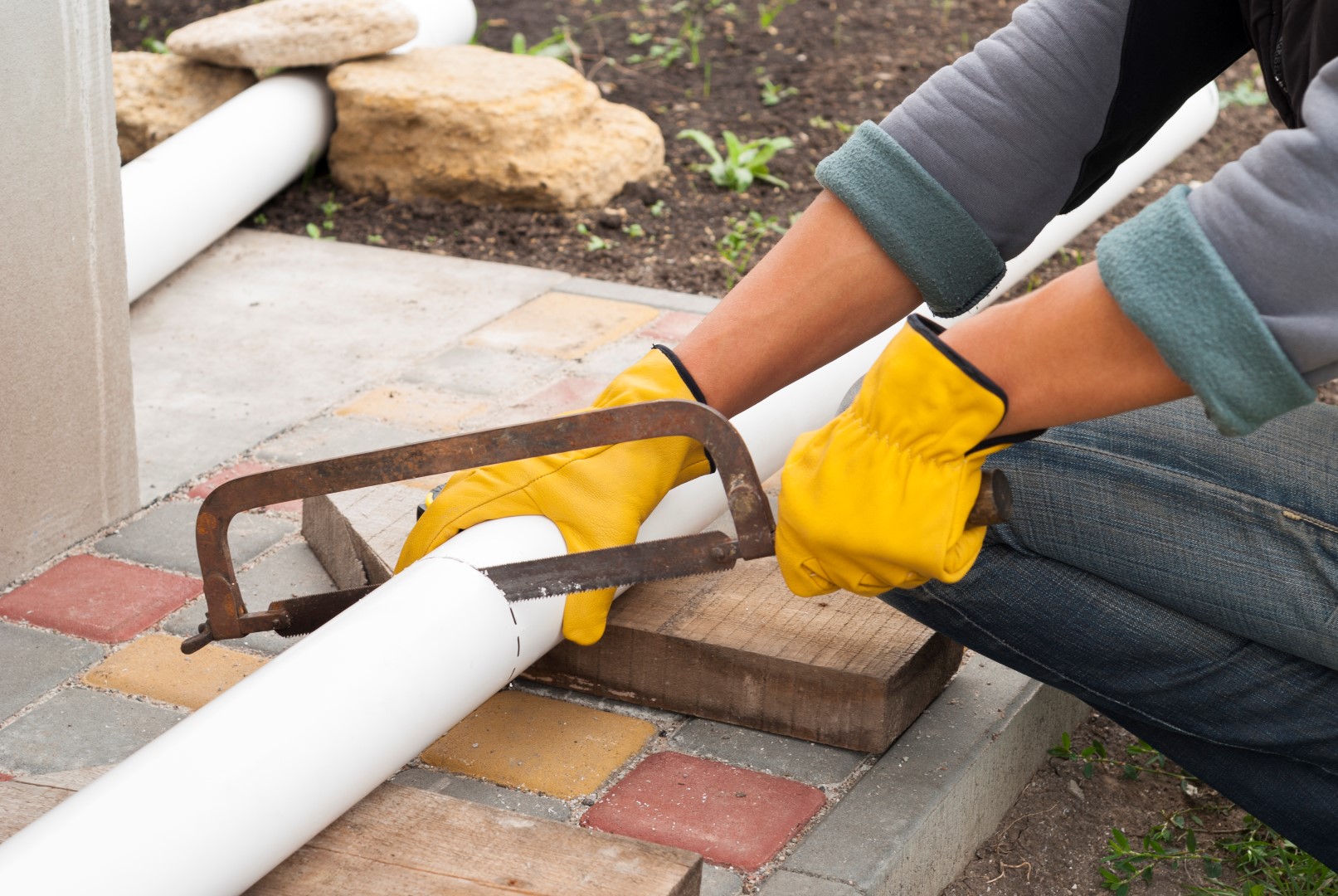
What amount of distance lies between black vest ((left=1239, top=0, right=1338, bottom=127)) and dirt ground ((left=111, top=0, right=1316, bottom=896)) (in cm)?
110

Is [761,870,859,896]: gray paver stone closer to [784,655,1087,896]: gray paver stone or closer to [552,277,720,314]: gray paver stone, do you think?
[784,655,1087,896]: gray paver stone

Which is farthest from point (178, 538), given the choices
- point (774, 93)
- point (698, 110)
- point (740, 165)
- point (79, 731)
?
point (774, 93)

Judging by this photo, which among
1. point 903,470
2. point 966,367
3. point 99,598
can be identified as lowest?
point 99,598

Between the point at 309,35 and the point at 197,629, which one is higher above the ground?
the point at 309,35

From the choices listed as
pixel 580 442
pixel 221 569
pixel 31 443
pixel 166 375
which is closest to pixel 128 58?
pixel 166 375

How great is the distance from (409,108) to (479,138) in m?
0.25

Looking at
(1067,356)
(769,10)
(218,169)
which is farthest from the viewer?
(769,10)

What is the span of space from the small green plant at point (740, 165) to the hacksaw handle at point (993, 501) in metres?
3.39

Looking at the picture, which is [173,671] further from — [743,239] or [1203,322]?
[743,239]

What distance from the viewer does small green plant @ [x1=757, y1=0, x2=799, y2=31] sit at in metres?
6.33

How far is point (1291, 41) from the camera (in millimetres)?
1731

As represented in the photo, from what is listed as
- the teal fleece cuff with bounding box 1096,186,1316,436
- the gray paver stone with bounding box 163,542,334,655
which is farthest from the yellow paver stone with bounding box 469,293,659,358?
the teal fleece cuff with bounding box 1096,186,1316,436

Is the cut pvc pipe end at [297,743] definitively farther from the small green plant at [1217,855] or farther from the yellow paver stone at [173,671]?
the small green plant at [1217,855]

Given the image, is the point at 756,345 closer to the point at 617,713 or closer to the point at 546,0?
the point at 617,713
